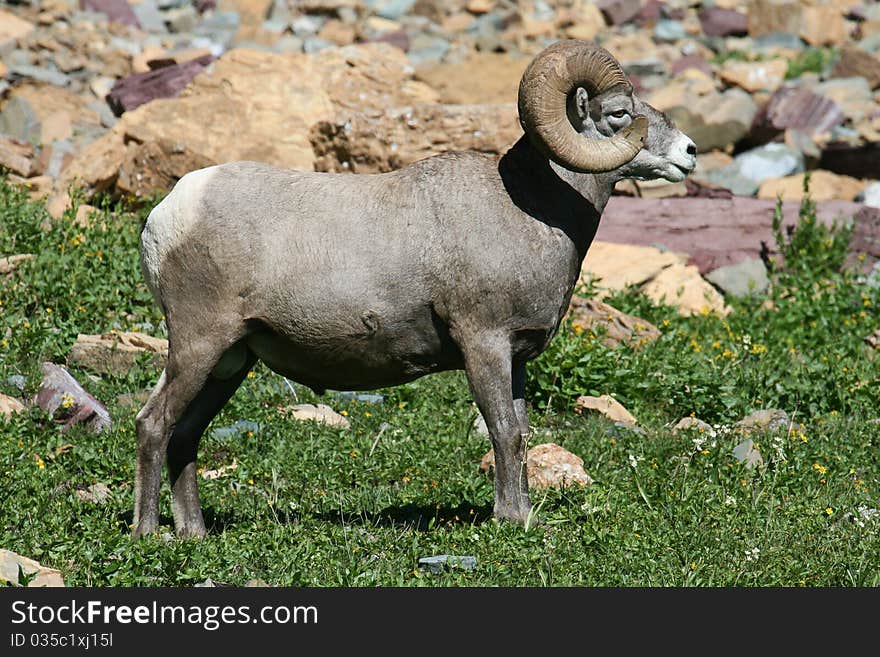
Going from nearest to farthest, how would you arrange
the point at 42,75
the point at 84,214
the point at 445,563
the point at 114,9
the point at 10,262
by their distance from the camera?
the point at 445,563
the point at 10,262
the point at 84,214
the point at 42,75
the point at 114,9

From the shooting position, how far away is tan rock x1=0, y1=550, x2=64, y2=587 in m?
6.81

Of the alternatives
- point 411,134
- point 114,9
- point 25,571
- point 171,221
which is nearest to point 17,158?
point 411,134

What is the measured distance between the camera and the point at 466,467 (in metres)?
9.41

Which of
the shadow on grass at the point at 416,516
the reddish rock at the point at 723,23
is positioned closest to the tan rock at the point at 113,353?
the shadow on grass at the point at 416,516

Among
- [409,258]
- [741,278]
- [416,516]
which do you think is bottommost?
[741,278]

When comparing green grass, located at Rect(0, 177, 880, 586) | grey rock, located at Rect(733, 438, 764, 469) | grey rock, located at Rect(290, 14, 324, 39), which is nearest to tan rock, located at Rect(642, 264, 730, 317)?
green grass, located at Rect(0, 177, 880, 586)

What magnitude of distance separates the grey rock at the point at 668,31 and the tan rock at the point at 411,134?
11.2 meters

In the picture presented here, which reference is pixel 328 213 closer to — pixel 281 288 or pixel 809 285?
pixel 281 288

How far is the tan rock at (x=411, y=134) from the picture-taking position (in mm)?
14305

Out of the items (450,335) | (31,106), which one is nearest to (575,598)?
(450,335)

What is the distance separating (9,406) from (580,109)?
4800 millimetres

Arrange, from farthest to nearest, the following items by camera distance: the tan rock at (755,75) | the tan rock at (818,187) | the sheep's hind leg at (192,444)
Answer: the tan rock at (755,75), the tan rock at (818,187), the sheep's hind leg at (192,444)

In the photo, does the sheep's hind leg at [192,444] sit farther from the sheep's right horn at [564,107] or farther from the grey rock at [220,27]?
the grey rock at [220,27]

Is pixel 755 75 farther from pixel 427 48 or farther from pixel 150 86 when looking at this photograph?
pixel 150 86
